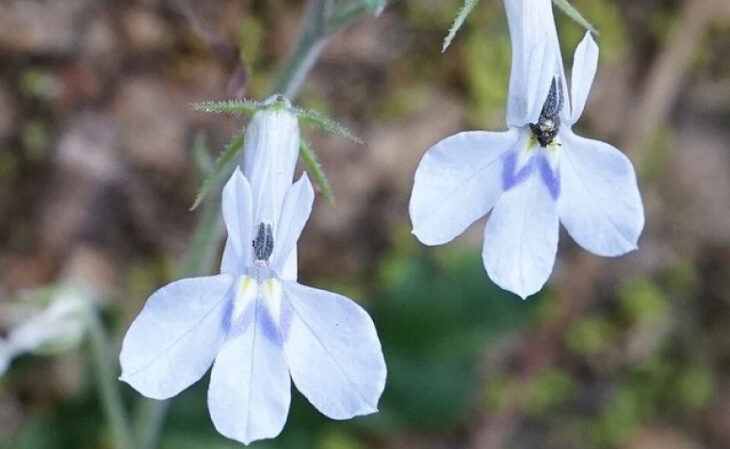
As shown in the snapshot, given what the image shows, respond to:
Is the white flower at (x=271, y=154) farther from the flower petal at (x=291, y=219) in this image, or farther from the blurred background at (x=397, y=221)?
the blurred background at (x=397, y=221)

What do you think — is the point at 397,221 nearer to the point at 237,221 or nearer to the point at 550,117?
the point at 550,117

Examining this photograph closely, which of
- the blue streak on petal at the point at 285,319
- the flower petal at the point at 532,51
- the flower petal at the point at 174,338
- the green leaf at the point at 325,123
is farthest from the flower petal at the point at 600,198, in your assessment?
the flower petal at the point at 174,338

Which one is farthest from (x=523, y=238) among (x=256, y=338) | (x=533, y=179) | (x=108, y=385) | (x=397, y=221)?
(x=397, y=221)

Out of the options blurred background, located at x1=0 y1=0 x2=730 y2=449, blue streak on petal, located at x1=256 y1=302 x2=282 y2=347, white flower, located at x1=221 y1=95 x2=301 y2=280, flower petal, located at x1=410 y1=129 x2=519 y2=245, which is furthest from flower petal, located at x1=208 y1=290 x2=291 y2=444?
blurred background, located at x1=0 y1=0 x2=730 y2=449

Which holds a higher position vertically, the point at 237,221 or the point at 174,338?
the point at 237,221

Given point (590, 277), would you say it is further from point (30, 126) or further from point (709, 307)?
point (30, 126)

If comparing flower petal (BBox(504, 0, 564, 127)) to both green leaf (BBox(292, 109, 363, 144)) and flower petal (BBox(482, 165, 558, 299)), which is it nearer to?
flower petal (BBox(482, 165, 558, 299))

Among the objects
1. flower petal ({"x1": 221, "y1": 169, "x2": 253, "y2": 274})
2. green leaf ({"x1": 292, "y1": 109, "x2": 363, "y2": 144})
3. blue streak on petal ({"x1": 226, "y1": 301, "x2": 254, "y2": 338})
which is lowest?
blue streak on petal ({"x1": 226, "y1": 301, "x2": 254, "y2": 338})
